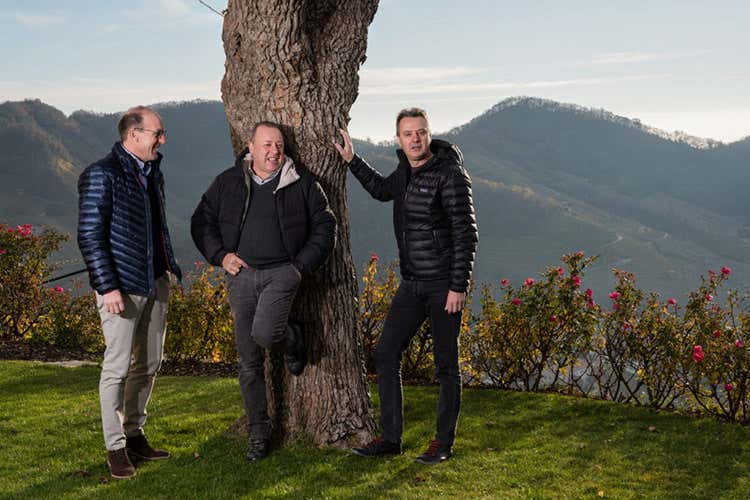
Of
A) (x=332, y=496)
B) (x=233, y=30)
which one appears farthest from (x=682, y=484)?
(x=233, y=30)

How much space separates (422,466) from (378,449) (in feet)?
0.99

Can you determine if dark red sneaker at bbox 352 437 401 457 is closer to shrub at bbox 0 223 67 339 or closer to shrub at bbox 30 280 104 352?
shrub at bbox 30 280 104 352

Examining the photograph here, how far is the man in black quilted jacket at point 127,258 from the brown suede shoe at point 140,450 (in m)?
0.19

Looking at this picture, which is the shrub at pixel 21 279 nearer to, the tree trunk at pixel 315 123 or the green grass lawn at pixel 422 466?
the green grass lawn at pixel 422 466

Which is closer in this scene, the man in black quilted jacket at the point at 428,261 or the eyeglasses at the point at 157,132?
the eyeglasses at the point at 157,132

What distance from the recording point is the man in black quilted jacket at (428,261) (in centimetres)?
383

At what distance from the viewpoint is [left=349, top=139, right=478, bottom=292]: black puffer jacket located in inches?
150

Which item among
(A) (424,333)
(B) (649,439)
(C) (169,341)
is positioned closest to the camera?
(B) (649,439)

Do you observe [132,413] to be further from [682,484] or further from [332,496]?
[682,484]

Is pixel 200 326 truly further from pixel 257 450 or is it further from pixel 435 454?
pixel 435 454

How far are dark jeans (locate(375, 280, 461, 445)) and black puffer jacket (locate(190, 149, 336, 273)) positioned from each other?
1.94 feet

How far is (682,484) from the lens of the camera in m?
3.97

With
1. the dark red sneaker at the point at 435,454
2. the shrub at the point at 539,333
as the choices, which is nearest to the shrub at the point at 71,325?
the shrub at the point at 539,333

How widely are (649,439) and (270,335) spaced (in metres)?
2.91
